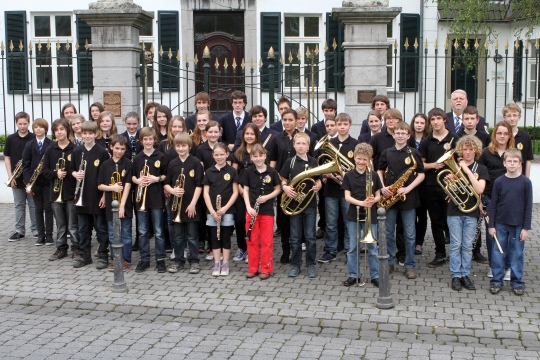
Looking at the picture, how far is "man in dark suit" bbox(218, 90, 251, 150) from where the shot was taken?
35.4 feet

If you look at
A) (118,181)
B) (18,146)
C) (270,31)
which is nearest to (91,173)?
(118,181)

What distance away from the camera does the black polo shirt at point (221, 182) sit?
920cm

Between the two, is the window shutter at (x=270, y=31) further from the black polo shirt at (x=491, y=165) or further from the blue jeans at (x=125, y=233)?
the black polo shirt at (x=491, y=165)

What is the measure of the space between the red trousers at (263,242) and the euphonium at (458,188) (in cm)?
199

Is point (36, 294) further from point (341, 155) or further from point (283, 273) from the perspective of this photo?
point (341, 155)

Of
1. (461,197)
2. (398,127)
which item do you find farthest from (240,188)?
(461,197)

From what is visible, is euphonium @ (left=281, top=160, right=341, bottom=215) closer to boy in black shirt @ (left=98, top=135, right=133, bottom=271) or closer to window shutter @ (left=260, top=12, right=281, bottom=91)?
boy in black shirt @ (left=98, top=135, right=133, bottom=271)

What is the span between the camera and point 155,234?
9.40 metres

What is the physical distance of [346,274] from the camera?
922 centimetres

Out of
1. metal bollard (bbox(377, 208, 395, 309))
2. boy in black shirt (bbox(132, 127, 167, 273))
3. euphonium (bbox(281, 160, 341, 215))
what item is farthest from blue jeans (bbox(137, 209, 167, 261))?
metal bollard (bbox(377, 208, 395, 309))

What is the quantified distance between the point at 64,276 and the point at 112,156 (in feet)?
5.04

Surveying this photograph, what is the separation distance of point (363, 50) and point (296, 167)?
372 cm

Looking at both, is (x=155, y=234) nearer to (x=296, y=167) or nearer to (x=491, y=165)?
(x=296, y=167)

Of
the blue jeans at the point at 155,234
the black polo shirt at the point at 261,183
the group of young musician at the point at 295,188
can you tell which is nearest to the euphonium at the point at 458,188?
the group of young musician at the point at 295,188
